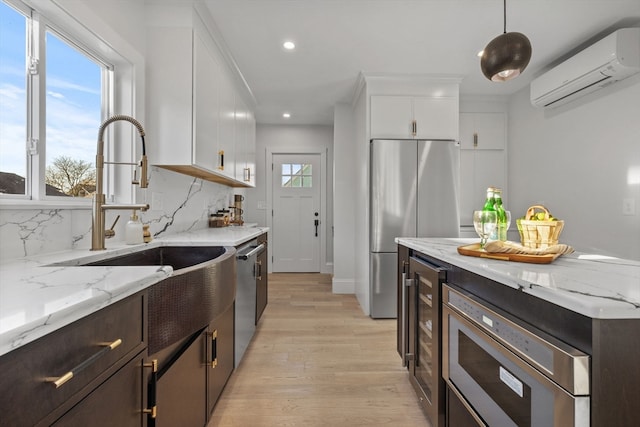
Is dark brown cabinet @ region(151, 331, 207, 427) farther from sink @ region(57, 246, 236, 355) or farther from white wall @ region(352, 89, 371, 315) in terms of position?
white wall @ region(352, 89, 371, 315)

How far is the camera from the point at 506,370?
2.77 ft

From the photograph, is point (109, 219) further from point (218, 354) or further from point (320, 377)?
point (320, 377)

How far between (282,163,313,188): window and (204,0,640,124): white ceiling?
1826 millimetres

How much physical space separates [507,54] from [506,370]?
135 cm

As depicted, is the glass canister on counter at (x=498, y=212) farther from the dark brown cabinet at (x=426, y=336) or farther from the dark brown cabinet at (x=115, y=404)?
the dark brown cabinet at (x=115, y=404)

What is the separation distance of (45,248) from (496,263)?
180 cm

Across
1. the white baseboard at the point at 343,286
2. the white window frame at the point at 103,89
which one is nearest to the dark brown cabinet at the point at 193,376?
the white window frame at the point at 103,89


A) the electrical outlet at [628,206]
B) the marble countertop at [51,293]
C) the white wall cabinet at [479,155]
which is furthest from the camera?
the white wall cabinet at [479,155]

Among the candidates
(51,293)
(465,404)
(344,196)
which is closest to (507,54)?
(465,404)

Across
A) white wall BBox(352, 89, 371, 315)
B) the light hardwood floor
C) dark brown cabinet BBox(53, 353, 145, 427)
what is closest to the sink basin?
the light hardwood floor

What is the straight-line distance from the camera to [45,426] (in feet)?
1.69

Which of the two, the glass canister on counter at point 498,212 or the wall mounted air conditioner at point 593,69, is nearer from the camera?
the glass canister on counter at point 498,212

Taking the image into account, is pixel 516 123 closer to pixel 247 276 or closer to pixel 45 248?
pixel 247 276

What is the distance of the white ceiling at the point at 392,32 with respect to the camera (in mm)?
2047
